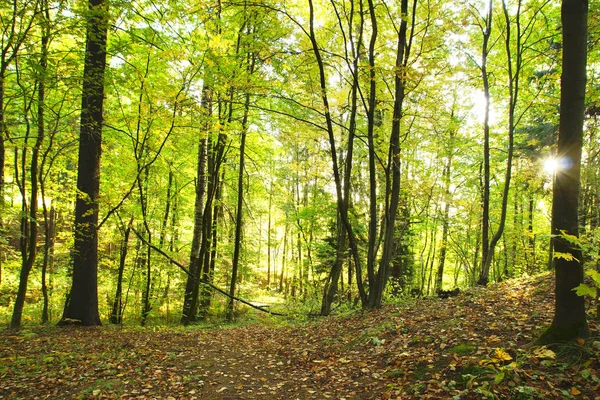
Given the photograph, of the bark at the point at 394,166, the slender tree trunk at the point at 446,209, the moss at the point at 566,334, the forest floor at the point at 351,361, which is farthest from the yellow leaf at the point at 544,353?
the slender tree trunk at the point at 446,209

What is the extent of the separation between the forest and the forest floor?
0.95 meters

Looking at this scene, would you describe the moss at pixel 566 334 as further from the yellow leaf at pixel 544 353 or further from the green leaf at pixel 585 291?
the green leaf at pixel 585 291

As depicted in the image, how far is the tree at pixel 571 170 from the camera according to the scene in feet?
11.9

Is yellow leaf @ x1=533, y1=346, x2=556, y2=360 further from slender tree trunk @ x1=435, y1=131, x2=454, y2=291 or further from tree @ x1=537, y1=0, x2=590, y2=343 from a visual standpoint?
slender tree trunk @ x1=435, y1=131, x2=454, y2=291

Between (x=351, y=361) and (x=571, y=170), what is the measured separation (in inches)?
160

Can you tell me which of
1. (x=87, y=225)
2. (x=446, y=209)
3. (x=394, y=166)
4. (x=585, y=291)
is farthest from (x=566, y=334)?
(x=446, y=209)

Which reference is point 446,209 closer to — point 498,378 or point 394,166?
point 394,166

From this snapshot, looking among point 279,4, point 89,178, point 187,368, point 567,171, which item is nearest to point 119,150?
point 89,178

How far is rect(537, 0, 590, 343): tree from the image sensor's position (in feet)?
11.9

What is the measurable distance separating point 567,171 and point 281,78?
7343 millimetres

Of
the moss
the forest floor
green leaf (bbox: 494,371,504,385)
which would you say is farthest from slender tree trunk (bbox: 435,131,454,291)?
green leaf (bbox: 494,371,504,385)

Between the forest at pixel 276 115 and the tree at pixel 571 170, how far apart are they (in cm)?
2

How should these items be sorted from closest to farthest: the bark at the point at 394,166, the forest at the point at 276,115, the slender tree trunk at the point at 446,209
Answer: the forest at the point at 276,115 → the bark at the point at 394,166 → the slender tree trunk at the point at 446,209

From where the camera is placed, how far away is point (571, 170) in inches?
143
